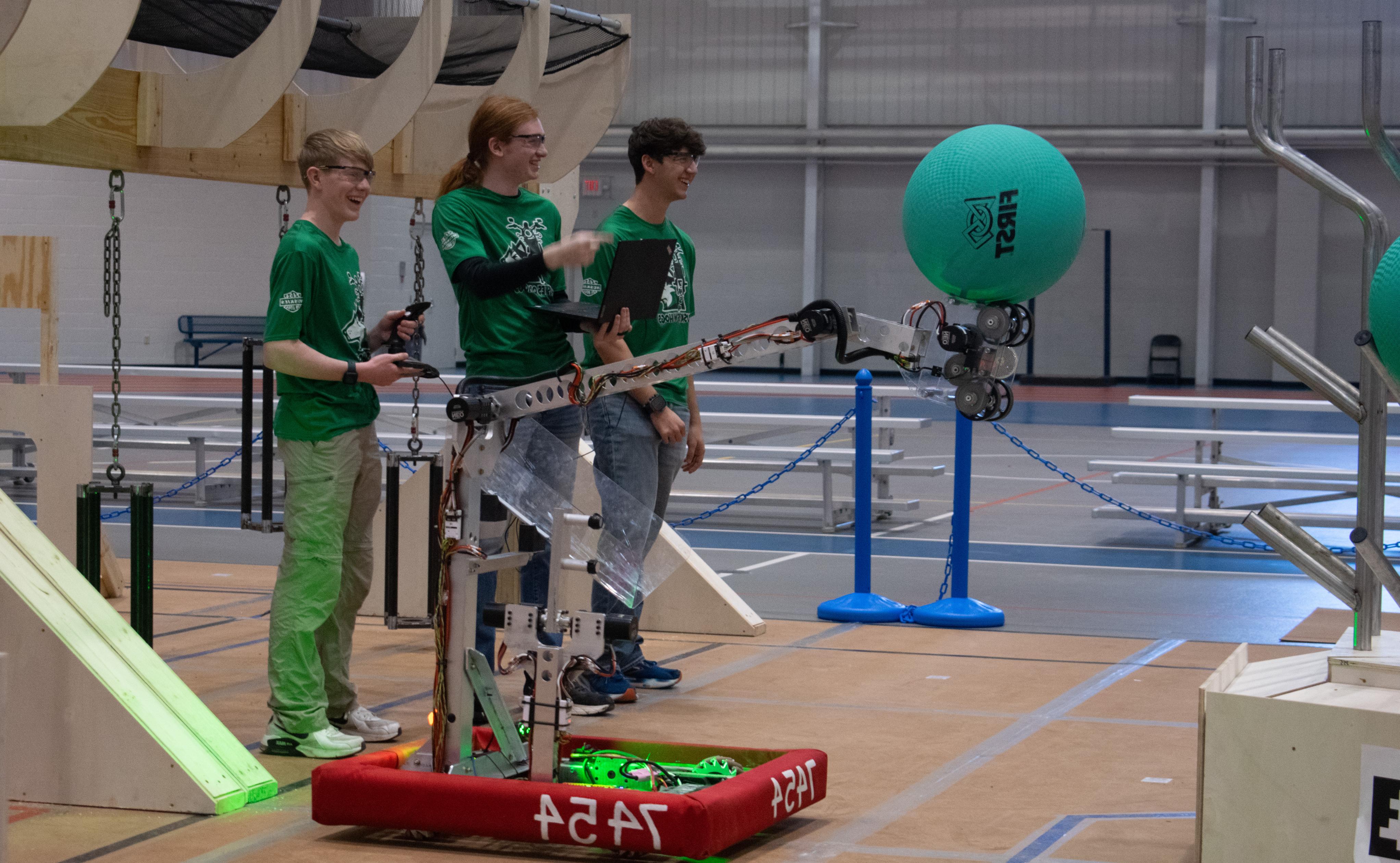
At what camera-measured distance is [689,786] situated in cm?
362

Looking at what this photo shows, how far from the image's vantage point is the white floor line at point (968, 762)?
11.5 ft

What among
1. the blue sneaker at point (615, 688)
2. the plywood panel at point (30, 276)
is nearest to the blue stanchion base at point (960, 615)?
the blue sneaker at point (615, 688)

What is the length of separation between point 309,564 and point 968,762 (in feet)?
6.02

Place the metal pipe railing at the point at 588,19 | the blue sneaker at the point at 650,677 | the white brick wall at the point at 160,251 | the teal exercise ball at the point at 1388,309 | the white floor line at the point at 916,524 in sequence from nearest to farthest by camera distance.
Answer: the teal exercise ball at the point at 1388,309 → the blue sneaker at the point at 650,677 → the metal pipe railing at the point at 588,19 → the white floor line at the point at 916,524 → the white brick wall at the point at 160,251

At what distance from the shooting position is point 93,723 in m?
3.69

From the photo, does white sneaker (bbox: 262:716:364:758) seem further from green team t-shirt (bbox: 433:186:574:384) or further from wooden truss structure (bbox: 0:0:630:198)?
wooden truss structure (bbox: 0:0:630:198)

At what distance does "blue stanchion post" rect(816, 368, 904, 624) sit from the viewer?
650cm

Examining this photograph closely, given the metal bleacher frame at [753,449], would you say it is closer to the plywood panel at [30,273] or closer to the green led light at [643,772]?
the plywood panel at [30,273]

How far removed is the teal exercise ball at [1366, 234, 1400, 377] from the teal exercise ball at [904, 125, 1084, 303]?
53.1 inches

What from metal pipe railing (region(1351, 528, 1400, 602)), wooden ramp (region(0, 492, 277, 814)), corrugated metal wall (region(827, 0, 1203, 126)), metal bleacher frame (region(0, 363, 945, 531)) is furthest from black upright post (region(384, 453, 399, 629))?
corrugated metal wall (region(827, 0, 1203, 126))

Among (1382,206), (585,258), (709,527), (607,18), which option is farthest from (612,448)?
(1382,206)

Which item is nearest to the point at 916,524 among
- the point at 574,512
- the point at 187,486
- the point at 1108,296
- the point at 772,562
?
the point at 772,562

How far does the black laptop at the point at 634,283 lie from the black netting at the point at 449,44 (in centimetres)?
212

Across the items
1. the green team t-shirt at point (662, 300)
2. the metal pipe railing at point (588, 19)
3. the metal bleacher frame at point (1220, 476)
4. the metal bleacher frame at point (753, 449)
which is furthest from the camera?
the metal bleacher frame at point (753, 449)
